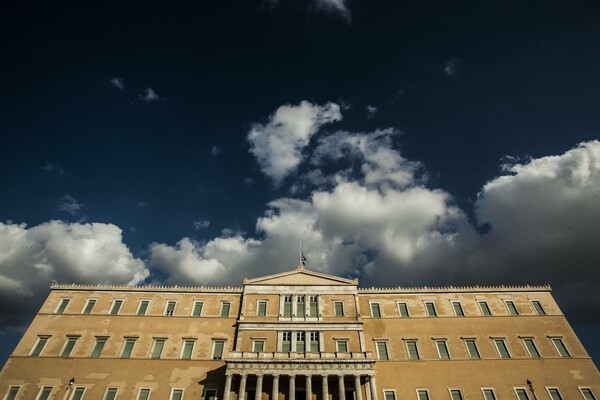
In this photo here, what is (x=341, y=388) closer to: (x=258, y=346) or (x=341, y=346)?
(x=341, y=346)

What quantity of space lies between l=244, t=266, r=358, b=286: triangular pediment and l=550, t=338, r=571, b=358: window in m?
20.7

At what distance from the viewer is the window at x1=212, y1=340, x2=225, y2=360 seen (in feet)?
107

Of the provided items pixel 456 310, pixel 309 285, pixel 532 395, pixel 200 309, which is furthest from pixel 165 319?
pixel 532 395

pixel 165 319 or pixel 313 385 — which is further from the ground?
pixel 165 319

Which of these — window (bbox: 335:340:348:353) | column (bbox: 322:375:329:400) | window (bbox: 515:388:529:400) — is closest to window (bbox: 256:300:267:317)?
window (bbox: 335:340:348:353)

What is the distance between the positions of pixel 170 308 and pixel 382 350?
75.4ft

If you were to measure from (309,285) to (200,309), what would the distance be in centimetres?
1224

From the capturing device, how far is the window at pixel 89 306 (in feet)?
119

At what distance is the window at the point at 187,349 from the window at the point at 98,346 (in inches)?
323

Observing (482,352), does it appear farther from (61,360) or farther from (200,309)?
(61,360)

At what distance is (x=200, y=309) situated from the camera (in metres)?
36.5

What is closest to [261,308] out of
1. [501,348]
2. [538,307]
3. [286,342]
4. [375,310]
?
[286,342]

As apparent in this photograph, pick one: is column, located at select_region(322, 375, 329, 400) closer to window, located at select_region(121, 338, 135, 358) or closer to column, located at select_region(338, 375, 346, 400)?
column, located at select_region(338, 375, 346, 400)

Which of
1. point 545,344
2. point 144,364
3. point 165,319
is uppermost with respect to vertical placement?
point 165,319
